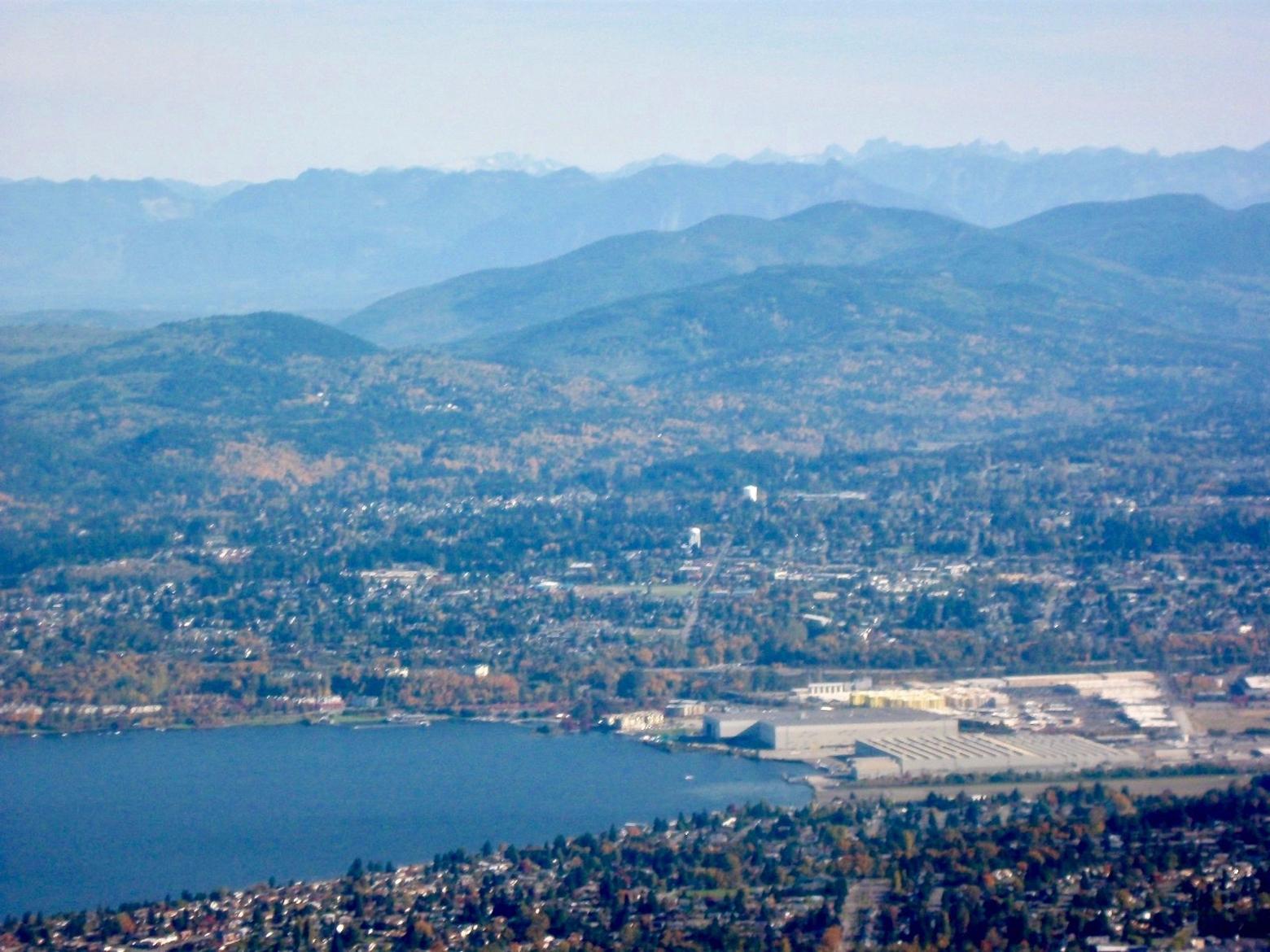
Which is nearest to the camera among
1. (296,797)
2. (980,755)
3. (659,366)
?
(296,797)

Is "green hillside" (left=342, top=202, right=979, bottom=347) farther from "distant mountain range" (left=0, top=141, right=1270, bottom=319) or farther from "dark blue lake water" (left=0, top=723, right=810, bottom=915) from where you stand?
"dark blue lake water" (left=0, top=723, right=810, bottom=915)

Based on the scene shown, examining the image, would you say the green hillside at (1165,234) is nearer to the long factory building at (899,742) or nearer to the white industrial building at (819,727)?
the white industrial building at (819,727)

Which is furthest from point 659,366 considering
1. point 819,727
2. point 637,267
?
point 819,727

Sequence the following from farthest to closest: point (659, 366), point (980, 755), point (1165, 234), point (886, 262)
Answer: point (1165, 234) → point (886, 262) → point (659, 366) → point (980, 755)

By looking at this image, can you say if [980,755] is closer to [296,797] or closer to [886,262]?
[296,797]

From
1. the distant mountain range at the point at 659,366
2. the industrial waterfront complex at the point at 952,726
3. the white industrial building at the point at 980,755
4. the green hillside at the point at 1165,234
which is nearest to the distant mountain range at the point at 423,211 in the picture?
the green hillside at the point at 1165,234

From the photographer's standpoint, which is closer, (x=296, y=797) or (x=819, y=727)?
(x=296, y=797)
